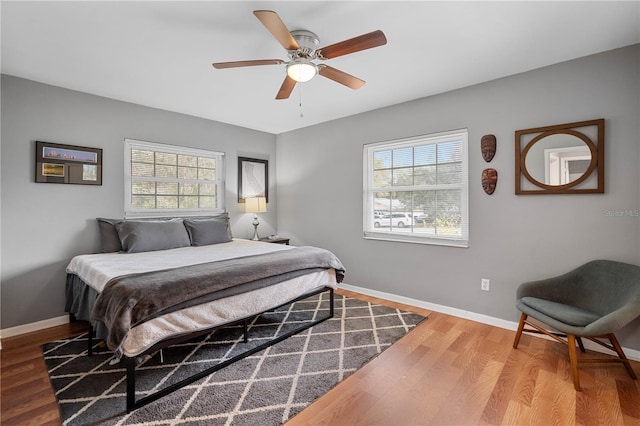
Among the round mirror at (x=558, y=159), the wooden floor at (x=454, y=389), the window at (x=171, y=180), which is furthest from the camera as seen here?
the window at (x=171, y=180)

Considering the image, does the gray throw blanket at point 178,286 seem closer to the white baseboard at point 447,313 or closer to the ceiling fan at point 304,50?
the ceiling fan at point 304,50

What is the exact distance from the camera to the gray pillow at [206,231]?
368 centimetres

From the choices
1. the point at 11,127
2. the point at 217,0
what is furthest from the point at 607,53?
the point at 11,127

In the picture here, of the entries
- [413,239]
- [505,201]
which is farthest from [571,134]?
[413,239]

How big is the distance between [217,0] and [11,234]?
2908 mm

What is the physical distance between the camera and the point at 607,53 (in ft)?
7.84

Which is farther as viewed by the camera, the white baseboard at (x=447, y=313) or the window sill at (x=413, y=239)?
the window sill at (x=413, y=239)

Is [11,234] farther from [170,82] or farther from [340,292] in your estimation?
[340,292]

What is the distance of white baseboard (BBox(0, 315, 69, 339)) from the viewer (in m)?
2.78

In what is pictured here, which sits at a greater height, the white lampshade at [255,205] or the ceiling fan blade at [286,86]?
the ceiling fan blade at [286,86]

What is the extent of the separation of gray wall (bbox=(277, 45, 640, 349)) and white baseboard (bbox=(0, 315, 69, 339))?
3.22 meters

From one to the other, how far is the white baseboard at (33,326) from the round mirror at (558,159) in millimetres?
4840

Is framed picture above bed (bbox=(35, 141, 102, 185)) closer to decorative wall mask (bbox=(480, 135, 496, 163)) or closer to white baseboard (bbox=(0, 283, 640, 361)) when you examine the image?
white baseboard (bbox=(0, 283, 640, 361))

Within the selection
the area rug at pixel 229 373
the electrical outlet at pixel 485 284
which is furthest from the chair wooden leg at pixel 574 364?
the area rug at pixel 229 373
